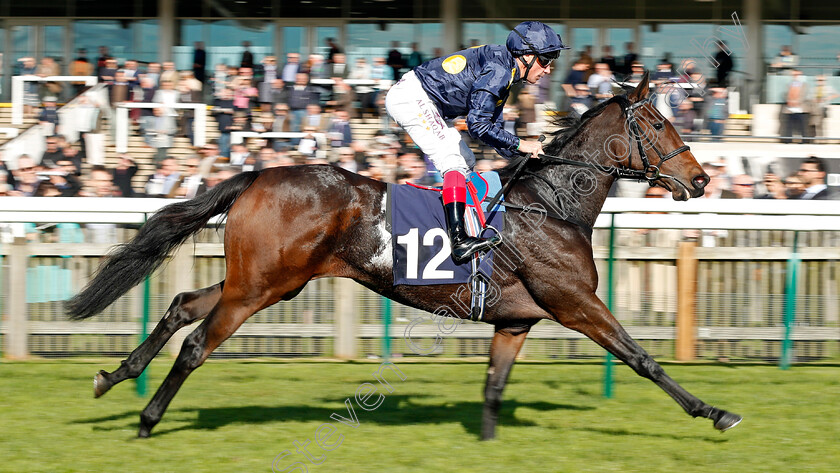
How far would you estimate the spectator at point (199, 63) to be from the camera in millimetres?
11664

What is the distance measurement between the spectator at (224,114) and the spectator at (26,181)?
1899 millimetres

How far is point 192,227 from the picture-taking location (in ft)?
15.4

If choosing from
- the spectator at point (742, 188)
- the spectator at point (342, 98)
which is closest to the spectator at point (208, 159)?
the spectator at point (342, 98)

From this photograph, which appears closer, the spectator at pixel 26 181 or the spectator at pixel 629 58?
the spectator at pixel 26 181

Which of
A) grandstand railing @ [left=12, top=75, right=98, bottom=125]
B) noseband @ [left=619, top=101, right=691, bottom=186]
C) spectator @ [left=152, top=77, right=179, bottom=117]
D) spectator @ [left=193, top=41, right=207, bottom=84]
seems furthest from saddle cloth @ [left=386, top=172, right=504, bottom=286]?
grandstand railing @ [left=12, top=75, right=98, bottom=125]

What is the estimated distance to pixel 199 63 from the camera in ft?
38.8

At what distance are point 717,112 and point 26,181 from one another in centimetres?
720

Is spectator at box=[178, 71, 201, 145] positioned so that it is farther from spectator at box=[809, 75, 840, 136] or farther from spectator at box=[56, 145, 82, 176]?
spectator at box=[809, 75, 840, 136]

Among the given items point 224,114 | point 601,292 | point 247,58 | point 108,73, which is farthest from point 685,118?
point 108,73

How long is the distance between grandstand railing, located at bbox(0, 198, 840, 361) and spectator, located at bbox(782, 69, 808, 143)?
3.56m

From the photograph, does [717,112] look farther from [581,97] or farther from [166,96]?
[166,96]

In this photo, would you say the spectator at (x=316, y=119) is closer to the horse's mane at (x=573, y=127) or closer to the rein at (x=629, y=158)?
the horse's mane at (x=573, y=127)

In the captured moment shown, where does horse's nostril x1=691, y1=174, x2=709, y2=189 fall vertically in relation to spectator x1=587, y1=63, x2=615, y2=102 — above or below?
below

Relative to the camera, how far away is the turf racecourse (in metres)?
4.17
